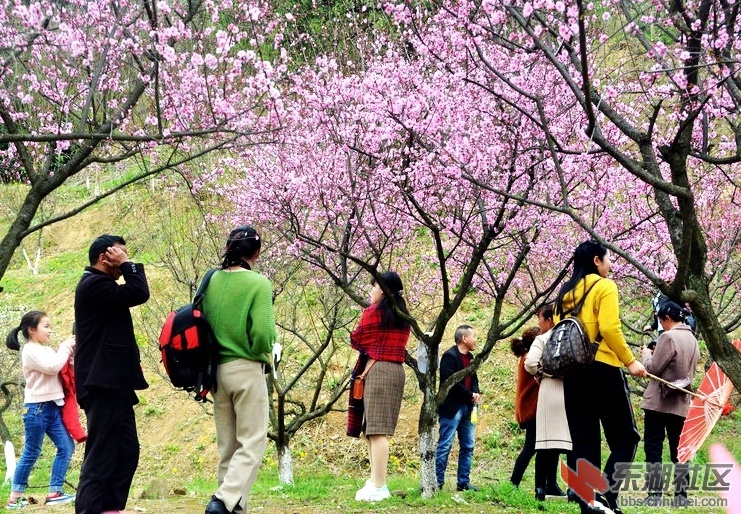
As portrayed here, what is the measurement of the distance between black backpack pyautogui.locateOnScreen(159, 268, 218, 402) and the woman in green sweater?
0.29ft

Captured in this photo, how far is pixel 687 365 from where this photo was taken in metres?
6.61

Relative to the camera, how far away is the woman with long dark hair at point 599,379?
15.8 ft

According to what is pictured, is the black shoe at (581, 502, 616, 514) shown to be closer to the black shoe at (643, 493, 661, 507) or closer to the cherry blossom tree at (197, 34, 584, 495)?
the black shoe at (643, 493, 661, 507)

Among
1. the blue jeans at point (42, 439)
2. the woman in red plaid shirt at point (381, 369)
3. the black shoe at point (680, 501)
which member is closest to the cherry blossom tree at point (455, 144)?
the woman in red plaid shirt at point (381, 369)

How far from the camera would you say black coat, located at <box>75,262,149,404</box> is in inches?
177

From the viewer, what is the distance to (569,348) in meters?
4.79

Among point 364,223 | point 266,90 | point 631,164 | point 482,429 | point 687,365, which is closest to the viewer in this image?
point 631,164

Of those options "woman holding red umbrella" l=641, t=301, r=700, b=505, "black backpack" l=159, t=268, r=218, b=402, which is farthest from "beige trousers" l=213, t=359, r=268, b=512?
"woman holding red umbrella" l=641, t=301, r=700, b=505

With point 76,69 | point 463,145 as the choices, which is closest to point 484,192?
point 463,145

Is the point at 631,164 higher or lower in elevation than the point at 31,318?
higher

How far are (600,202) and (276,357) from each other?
4.21 meters

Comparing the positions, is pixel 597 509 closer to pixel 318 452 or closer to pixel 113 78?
pixel 113 78

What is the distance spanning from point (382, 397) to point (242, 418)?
6.17ft

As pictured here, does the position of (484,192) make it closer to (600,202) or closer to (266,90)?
(600,202)
